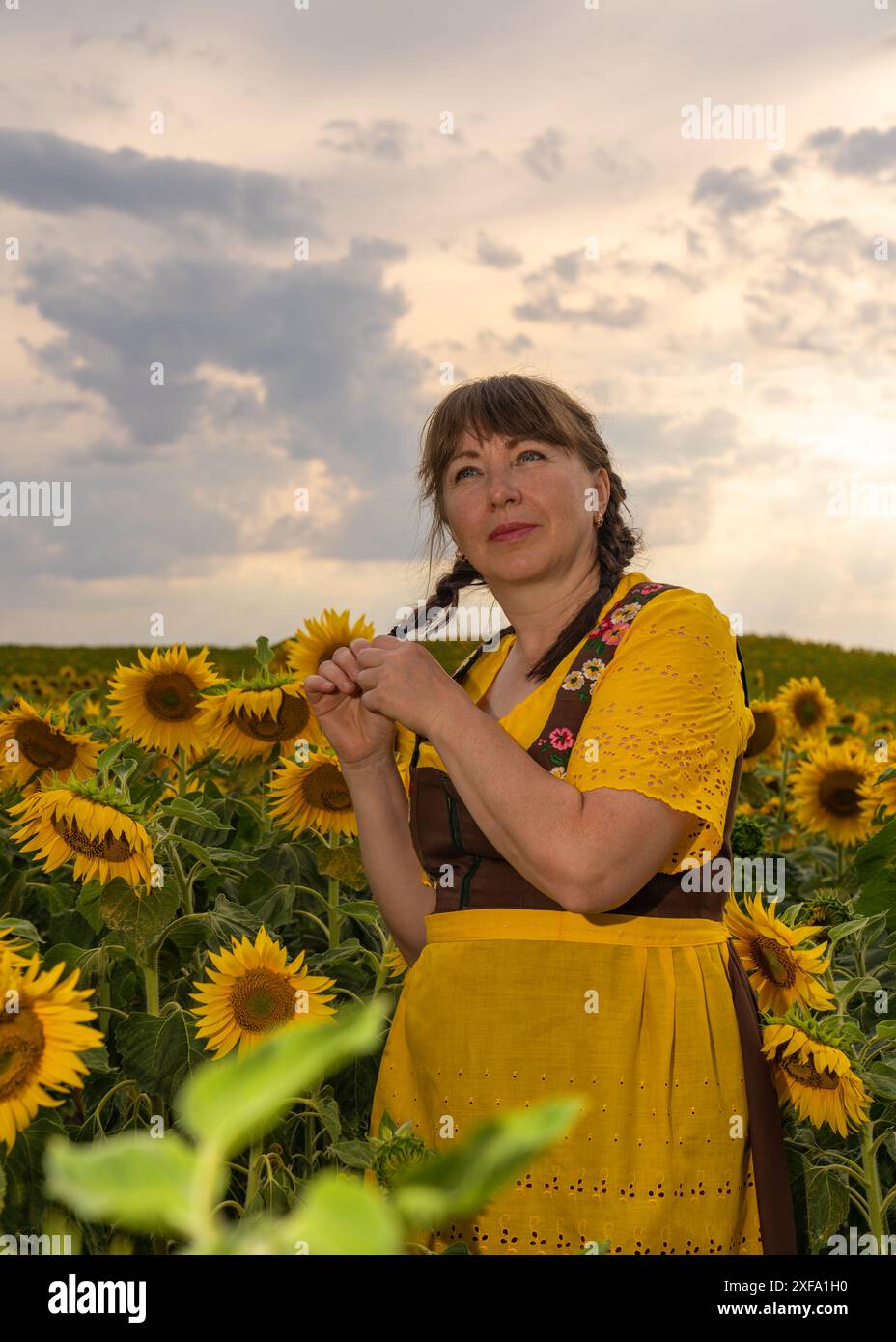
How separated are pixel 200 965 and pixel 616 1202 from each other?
101 centimetres

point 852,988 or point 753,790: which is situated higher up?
point 753,790

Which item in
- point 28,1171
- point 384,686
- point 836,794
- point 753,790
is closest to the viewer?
point 28,1171

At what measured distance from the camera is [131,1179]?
0.23 meters

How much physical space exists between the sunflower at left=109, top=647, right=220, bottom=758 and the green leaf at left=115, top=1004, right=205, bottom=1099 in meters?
1.11

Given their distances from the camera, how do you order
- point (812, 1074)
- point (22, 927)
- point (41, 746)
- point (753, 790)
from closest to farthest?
point (22, 927) < point (812, 1074) < point (41, 746) < point (753, 790)

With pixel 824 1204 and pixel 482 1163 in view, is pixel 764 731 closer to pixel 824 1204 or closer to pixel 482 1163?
pixel 824 1204

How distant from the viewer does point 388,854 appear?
102 inches

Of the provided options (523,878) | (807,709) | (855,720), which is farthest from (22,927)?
(855,720)

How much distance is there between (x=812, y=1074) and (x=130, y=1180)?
228 cm

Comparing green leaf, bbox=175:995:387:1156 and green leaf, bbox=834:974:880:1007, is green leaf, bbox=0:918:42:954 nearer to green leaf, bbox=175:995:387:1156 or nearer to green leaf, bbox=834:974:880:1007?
Answer: green leaf, bbox=834:974:880:1007

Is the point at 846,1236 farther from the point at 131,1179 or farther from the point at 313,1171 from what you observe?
the point at 131,1179

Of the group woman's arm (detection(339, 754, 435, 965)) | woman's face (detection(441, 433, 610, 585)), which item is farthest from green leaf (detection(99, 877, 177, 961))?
woman's face (detection(441, 433, 610, 585))

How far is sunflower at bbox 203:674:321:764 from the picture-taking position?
318 cm

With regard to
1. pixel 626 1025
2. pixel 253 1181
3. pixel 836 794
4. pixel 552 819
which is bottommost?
pixel 253 1181
